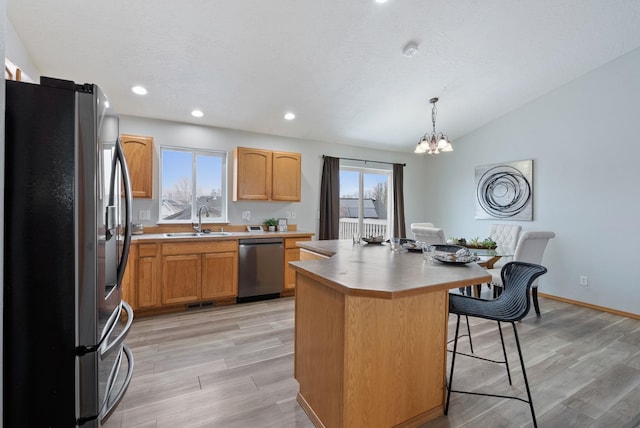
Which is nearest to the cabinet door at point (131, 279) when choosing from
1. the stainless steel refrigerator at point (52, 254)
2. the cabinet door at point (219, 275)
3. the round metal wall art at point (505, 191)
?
the cabinet door at point (219, 275)

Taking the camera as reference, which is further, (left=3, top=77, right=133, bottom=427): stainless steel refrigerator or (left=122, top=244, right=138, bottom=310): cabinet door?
(left=122, top=244, right=138, bottom=310): cabinet door

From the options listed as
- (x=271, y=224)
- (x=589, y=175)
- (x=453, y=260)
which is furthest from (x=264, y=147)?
(x=589, y=175)

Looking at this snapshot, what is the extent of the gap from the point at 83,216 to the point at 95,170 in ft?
0.56

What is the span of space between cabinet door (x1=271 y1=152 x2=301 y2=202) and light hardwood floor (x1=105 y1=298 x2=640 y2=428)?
1.81m

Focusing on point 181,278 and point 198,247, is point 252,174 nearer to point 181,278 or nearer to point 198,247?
point 198,247

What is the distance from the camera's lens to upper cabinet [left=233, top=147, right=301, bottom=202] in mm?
4152

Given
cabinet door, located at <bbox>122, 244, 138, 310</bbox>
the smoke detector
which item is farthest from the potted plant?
the smoke detector

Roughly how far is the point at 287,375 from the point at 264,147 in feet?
11.1

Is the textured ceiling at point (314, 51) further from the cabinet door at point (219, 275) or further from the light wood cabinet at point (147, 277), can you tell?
the cabinet door at point (219, 275)

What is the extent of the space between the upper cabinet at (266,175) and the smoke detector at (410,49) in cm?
209

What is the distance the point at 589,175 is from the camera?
3.85 meters

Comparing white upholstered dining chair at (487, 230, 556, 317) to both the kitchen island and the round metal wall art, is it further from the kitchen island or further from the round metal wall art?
the kitchen island

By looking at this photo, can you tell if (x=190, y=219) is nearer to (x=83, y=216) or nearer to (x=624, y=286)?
(x=83, y=216)

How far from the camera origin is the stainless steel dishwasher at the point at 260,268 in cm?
379
